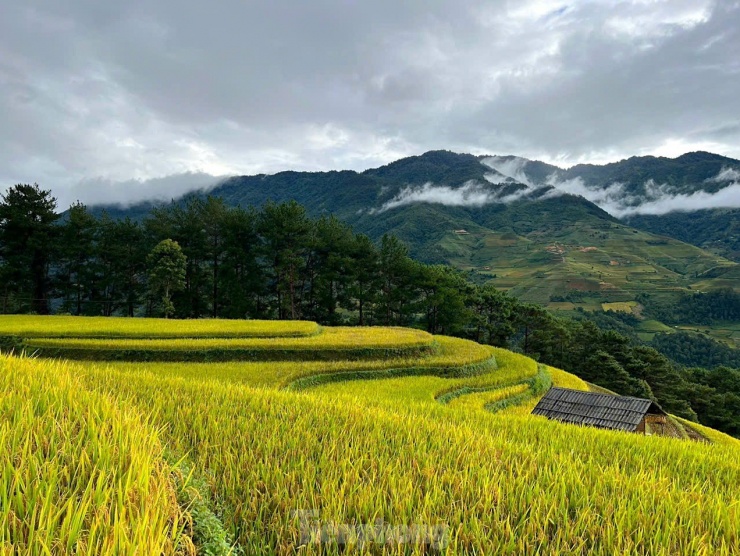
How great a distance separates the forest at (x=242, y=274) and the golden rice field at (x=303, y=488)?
31172mm

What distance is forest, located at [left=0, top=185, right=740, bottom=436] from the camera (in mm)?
33469

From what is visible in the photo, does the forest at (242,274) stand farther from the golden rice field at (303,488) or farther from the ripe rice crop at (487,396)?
the golden rice field at (303,488)

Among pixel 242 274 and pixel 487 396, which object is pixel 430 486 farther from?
pixel 242 274

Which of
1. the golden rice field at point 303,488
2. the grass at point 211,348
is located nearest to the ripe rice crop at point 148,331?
the grass at point 211,348

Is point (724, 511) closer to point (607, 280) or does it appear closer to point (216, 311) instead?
point (216, 311)

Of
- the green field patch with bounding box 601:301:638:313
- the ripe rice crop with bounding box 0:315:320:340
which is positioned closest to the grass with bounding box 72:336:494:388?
the ripe rice crop with bounding box 0:315:320:340

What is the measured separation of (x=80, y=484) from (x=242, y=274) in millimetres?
37556

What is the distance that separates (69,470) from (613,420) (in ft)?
54.6

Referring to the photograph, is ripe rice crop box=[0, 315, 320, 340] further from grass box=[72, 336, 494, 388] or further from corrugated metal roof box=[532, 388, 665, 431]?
corrugated metal roof box=[532, 388, 665, 431]

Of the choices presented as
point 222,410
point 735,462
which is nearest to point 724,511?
point 735,462

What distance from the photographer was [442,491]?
8.52 ft

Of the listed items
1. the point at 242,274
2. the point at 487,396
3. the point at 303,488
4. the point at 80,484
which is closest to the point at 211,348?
the point at 487,396

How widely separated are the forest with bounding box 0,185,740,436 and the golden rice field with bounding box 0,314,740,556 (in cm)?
3117

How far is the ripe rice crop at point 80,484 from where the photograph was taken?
1397mm
